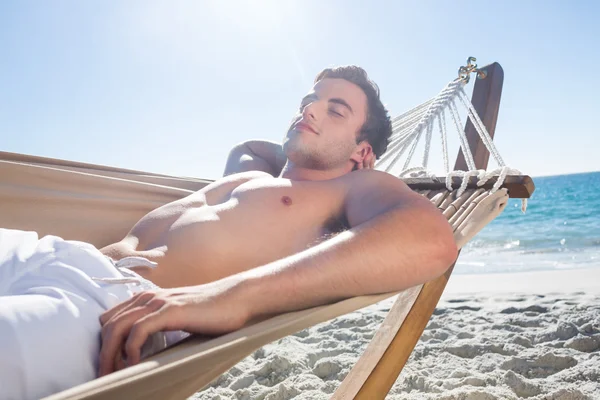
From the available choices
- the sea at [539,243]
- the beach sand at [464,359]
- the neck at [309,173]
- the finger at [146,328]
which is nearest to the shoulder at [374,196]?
the neck at [309,173]

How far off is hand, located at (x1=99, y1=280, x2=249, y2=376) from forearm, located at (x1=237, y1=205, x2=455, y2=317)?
4 centimetres

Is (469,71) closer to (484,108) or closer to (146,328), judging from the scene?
(484,108)

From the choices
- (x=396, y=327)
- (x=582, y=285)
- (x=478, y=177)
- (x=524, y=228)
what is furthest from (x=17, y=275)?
(x=524, y=228)

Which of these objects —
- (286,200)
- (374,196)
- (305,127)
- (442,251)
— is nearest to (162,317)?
(442,251)

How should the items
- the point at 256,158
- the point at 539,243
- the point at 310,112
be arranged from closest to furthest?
the point at 310,112
the point at 256,158
the point at 539,243

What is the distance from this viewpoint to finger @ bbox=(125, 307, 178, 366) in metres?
0.65

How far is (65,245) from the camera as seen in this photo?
0.91 metres

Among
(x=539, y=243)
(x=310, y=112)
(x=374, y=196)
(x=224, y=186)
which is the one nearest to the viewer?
(x=374, y=196)

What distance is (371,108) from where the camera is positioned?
6.06ft

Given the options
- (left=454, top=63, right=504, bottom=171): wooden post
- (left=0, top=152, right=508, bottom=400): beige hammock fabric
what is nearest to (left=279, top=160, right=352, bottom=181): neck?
(left=0, top=152, right=508, bottom=400): beige hammock fabric

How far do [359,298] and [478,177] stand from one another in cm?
92

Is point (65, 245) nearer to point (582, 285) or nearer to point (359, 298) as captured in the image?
point (359, 298)

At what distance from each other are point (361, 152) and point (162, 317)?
1.25 metres

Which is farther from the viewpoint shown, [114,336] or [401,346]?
[401,346]
